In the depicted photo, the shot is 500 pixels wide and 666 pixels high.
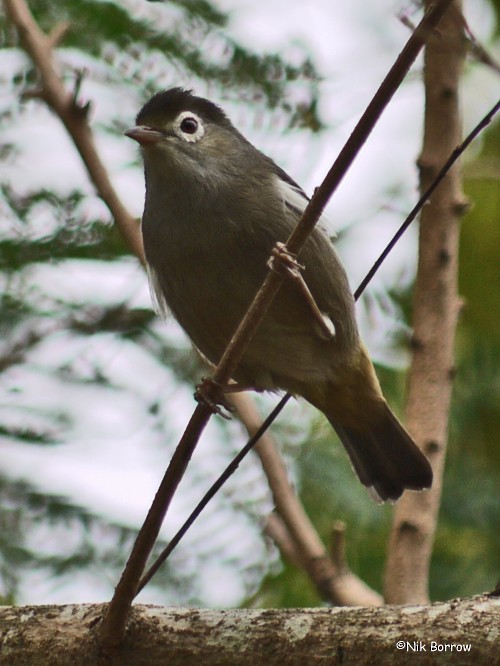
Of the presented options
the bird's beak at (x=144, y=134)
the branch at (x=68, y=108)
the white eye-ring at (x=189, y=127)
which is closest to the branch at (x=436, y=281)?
the white eye-ring at (x=189, y=127)

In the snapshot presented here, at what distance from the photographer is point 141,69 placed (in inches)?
195

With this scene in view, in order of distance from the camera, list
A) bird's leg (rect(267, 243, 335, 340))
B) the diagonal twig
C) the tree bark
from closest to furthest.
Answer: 1. the diagonal twig
2. the tree bark
3. bird's leg (rect(267, 243, 335, 340))

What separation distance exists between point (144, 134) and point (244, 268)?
2.73ft

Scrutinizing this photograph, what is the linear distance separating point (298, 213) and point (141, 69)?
1.27 meters

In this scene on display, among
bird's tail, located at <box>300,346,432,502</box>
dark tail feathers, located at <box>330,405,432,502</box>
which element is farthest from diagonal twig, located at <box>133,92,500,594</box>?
dark tail feathers, located at <box>330,405,432,502</box>

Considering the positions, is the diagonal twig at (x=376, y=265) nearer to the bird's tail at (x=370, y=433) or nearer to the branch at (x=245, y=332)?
the branch at (x=245, y=332)

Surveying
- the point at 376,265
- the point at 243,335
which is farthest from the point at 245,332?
the point at 376,265

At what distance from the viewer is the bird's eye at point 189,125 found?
15.3 ft

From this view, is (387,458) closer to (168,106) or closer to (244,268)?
(244,268)

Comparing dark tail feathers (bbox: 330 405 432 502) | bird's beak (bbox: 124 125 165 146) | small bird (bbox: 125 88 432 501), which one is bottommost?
dark tail feathers (bbox: 330 405 432 502)

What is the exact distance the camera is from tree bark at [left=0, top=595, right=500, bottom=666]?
304 cm

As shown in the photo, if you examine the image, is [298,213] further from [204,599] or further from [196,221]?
[204,599]

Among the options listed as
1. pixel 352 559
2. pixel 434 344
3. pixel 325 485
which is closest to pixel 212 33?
pixel 434 344

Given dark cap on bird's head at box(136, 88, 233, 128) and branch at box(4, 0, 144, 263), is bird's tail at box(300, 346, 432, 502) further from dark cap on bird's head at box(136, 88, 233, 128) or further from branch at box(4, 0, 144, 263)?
dark cap on bird's head at box(136, 88, 233, 128)
